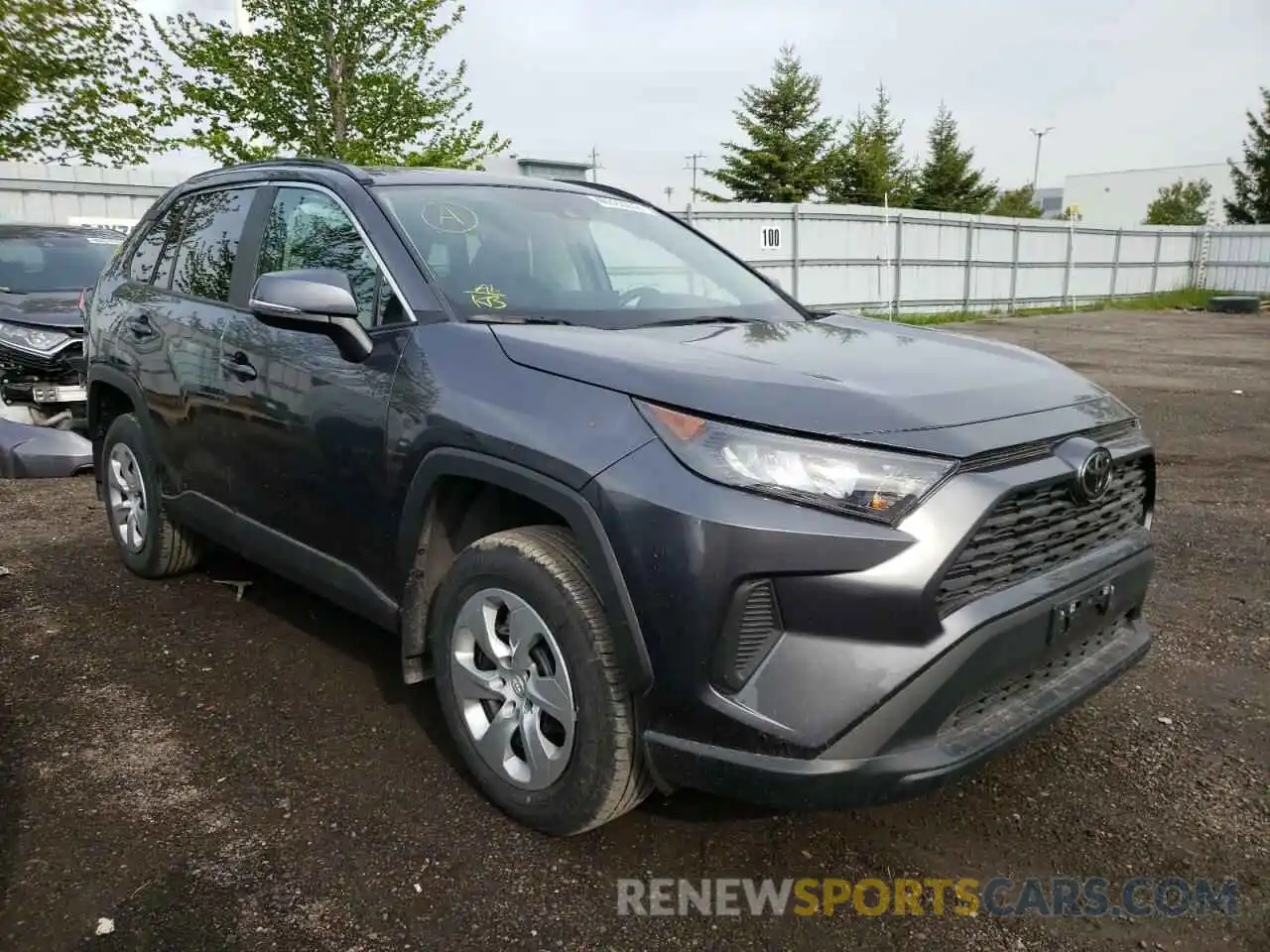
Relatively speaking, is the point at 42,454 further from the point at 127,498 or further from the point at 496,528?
the point at 496,528

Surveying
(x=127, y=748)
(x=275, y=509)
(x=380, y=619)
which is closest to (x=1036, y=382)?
(x=380, y=619)

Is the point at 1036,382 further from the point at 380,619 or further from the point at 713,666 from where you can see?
the point at 380,619

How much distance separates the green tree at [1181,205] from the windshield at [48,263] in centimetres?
5829

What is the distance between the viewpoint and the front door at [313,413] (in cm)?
287

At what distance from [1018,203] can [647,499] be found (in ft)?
186

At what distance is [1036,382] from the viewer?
2568 millimetres

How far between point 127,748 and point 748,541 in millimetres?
2210

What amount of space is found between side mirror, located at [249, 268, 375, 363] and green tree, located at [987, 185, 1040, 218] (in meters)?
52.7

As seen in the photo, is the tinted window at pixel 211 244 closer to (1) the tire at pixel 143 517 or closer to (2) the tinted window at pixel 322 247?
(2) the tinted window at pixel 322 247

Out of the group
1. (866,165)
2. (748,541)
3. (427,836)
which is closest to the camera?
(748,541)

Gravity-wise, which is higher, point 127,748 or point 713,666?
point 713,666

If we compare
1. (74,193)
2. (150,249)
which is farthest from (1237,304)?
(150,249)

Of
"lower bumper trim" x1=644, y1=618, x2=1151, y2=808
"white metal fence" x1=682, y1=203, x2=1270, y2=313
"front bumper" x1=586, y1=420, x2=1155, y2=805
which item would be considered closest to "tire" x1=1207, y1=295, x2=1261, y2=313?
"white metal fence" x1=682, y1=203, x2=1270, y2=313

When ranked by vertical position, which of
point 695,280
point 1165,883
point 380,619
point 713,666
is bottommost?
point 1165,883
